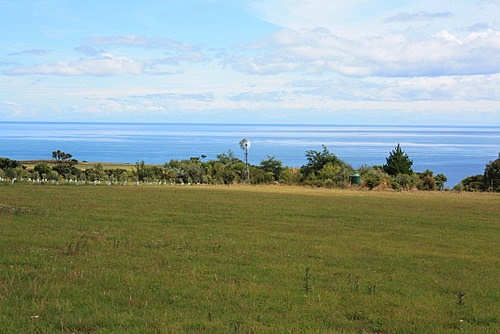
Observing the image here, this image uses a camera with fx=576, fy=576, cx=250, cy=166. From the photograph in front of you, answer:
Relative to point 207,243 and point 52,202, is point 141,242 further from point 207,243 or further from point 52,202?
point 52,202

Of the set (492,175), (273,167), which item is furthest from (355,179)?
(273,167)

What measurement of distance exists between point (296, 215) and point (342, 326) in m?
12.4

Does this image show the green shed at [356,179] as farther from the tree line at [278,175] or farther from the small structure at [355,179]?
the tree line at [278,175]

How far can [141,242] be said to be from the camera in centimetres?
1222

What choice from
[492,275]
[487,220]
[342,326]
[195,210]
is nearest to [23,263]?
[342,326]

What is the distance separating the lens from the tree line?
131 feet

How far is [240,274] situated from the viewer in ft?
31.0

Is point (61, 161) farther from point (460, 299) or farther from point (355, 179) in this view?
point (460, 299)

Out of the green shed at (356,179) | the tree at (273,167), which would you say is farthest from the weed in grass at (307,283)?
the tree at (273,167)

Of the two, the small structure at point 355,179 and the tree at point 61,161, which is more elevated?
the tree at point 61,161

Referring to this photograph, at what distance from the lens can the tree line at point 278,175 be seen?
131 feet

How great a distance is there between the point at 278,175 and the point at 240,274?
145 feet

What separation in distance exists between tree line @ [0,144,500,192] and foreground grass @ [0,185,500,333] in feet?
74.2

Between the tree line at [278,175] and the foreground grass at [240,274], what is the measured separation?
74.2ft
